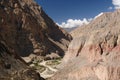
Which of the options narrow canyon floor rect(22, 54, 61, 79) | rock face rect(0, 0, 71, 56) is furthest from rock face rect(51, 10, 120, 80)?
rock face rect(0, 0, 71, 56)

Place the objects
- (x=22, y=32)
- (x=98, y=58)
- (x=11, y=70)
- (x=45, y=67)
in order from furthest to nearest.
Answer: (x=22, y=32) < (x=45, y=67) < (x=98, y=58) < (x=11, y=70)

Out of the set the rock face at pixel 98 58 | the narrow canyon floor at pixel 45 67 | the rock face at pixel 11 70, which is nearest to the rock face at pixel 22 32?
the narrow canyon floor at pixel 45 67

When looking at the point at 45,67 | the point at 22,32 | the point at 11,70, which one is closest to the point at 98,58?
the point at 11,70

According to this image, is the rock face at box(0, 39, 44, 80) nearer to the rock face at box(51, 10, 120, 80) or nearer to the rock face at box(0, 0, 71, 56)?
the rock face at box(51, 10, 120, 80)

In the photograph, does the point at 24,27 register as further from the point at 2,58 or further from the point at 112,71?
the point at 2,58

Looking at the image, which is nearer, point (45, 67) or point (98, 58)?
point (98, 58)

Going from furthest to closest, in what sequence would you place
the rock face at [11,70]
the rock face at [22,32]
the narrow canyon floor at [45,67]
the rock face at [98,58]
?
the rock face at [22,32], the narrow canyon floor at [45,67], the rock face at [98,58], the rock face at [11,70]

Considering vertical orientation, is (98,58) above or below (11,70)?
above

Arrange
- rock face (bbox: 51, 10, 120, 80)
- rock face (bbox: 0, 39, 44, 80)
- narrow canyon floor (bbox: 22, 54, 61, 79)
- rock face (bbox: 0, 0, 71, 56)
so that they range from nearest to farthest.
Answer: rock face (bbox: 0, 39, 44, 80), rock face (bbox: 51, 10, 120, 80), narrow canyon floor (bbox: 22, 54, 61, 79), rock face (bbox: 0, 0, 71, 56)

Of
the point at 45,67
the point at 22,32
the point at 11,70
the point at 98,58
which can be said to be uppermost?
the point at 22,32

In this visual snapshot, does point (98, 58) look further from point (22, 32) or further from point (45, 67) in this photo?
point (22, 32)

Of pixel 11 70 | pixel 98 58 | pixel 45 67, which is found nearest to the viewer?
pixel 11 70

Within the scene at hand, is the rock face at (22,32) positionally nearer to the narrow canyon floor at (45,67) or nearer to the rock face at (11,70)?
the narrow canyon floor at (45,67)
